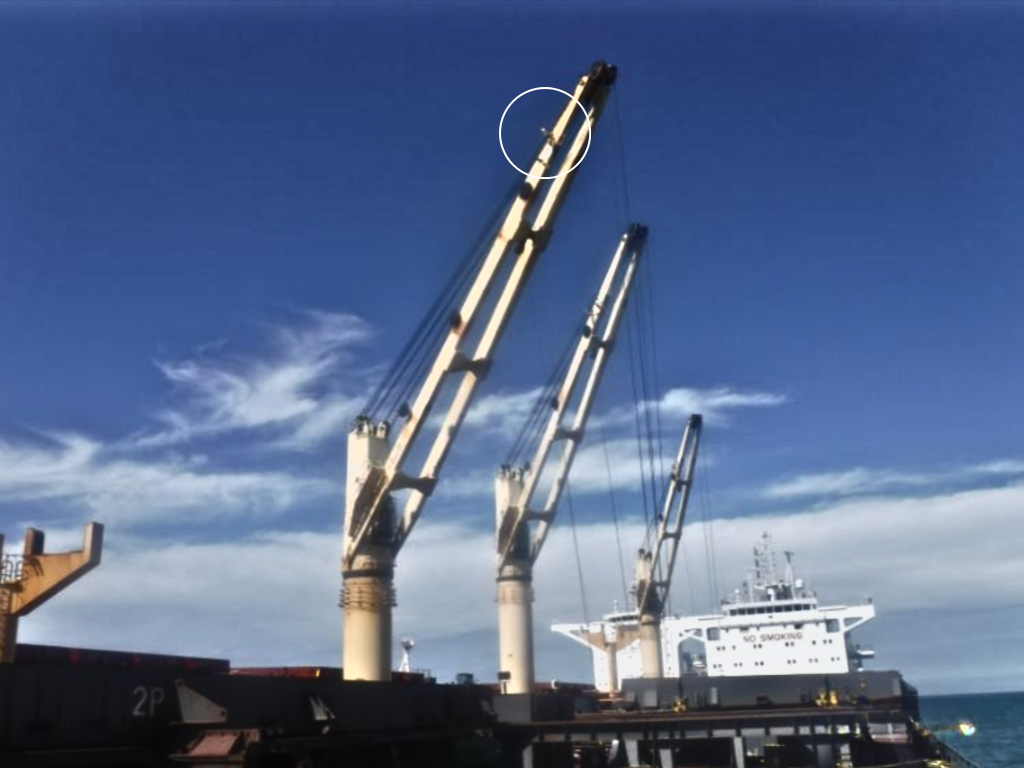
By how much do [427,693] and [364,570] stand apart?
7983 millimetres

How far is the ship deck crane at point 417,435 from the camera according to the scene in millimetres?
35812

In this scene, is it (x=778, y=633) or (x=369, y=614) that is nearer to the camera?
(x=369, y=614)

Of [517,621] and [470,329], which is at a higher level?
[470,329]

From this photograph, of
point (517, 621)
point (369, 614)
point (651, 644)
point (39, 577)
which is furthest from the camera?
point (651, 644)

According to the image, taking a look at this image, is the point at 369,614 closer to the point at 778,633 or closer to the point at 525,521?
the point at 525,521

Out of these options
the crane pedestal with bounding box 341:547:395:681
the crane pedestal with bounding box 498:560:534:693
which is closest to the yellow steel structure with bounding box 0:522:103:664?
the crane pedestal with bounding box 341:547:395:681

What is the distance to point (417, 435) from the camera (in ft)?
123

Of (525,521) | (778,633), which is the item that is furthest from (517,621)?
(778,633)

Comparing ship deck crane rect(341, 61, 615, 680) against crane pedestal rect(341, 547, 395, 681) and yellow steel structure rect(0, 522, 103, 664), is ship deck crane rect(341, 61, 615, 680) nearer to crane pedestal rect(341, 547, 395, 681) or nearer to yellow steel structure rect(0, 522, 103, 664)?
crane pedestal rect(341, 547, 395, 681)

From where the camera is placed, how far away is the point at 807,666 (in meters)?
73.4

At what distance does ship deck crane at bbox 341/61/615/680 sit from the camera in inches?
1410

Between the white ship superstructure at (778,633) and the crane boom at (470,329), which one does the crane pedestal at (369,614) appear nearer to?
the crane boom at (470,329)

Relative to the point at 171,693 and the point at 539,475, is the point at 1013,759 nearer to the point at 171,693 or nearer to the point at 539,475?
the point at 539,475

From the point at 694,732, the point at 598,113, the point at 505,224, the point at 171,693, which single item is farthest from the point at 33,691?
the point at 598,113
